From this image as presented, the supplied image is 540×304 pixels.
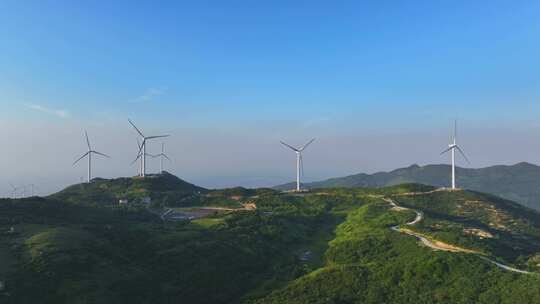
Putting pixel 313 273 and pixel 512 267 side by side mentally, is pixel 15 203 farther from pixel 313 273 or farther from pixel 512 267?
pixel 512 267

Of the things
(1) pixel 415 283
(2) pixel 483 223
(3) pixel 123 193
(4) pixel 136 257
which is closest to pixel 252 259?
(4) pixel 136 257

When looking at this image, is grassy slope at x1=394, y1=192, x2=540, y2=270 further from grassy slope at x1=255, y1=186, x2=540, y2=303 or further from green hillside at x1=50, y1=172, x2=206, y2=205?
green hillside at x1=50, y1=172, x2=206, y2=205

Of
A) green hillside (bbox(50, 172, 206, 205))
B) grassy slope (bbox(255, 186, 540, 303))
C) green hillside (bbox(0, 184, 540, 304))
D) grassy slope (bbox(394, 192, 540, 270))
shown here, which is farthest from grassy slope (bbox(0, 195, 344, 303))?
green hillside (bbox(50, 172, 206, 205))

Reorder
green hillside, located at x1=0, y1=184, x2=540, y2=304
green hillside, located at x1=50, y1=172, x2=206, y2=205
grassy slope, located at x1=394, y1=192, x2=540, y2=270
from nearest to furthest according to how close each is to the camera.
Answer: green hillside, located at x1=0, y1=184, x2=540, y2=304 → grassy slope, located at x1=394, y1=192, x2=540, y2=270 → green hillside, located at x1=50, y1=172, x2=206, y2=205

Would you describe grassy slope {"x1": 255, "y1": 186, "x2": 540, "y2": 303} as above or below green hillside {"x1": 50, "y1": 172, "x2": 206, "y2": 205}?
below

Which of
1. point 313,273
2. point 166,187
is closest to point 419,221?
point 313,273

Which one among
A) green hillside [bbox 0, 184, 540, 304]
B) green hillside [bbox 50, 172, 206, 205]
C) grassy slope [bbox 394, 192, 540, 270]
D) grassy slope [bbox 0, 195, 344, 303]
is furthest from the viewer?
green hillside [bbox 50, 172, 206, 205]

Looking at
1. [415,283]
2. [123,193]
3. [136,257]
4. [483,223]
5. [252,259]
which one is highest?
[123,193]

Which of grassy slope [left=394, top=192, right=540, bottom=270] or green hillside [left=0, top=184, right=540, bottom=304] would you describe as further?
grassy slope [left=394, top=192, right=540, bottom=270]

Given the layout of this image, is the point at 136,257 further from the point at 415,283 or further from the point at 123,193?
the point at 123,193
